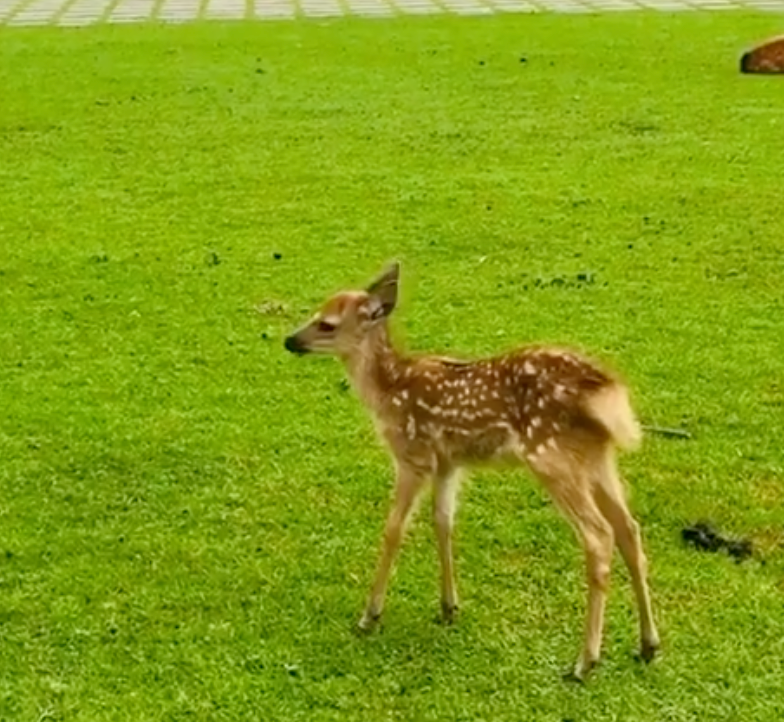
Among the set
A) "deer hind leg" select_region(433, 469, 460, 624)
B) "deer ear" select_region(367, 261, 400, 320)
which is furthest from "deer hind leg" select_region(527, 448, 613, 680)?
"deer ear" select_region(367, 261, 400, 320)

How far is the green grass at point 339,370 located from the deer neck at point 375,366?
594 millimetres

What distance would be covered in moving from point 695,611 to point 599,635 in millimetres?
481

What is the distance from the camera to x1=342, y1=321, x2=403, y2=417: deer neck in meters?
4.90

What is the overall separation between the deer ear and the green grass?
31.5 inches

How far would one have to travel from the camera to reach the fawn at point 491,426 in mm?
4461

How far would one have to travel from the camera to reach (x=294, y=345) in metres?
5.03

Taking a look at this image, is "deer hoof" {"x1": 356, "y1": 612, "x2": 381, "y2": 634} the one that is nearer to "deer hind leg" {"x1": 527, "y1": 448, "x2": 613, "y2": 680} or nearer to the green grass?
the green grass

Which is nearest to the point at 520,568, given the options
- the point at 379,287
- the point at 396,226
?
the point at 379,287

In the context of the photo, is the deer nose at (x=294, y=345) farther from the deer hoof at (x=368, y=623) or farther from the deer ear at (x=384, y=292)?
the deer hoof at (x=368, y=623)

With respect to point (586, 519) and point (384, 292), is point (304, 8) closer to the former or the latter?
point (384, 292)

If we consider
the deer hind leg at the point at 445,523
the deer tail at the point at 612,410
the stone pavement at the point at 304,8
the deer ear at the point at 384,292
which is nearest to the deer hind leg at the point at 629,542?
the deer tail at the point at 612,410

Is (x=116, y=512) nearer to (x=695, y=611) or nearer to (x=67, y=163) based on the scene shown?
(x=695, y=611)

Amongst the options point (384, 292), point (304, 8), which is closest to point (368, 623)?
point (384, 292)

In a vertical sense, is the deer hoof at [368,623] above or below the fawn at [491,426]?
below
